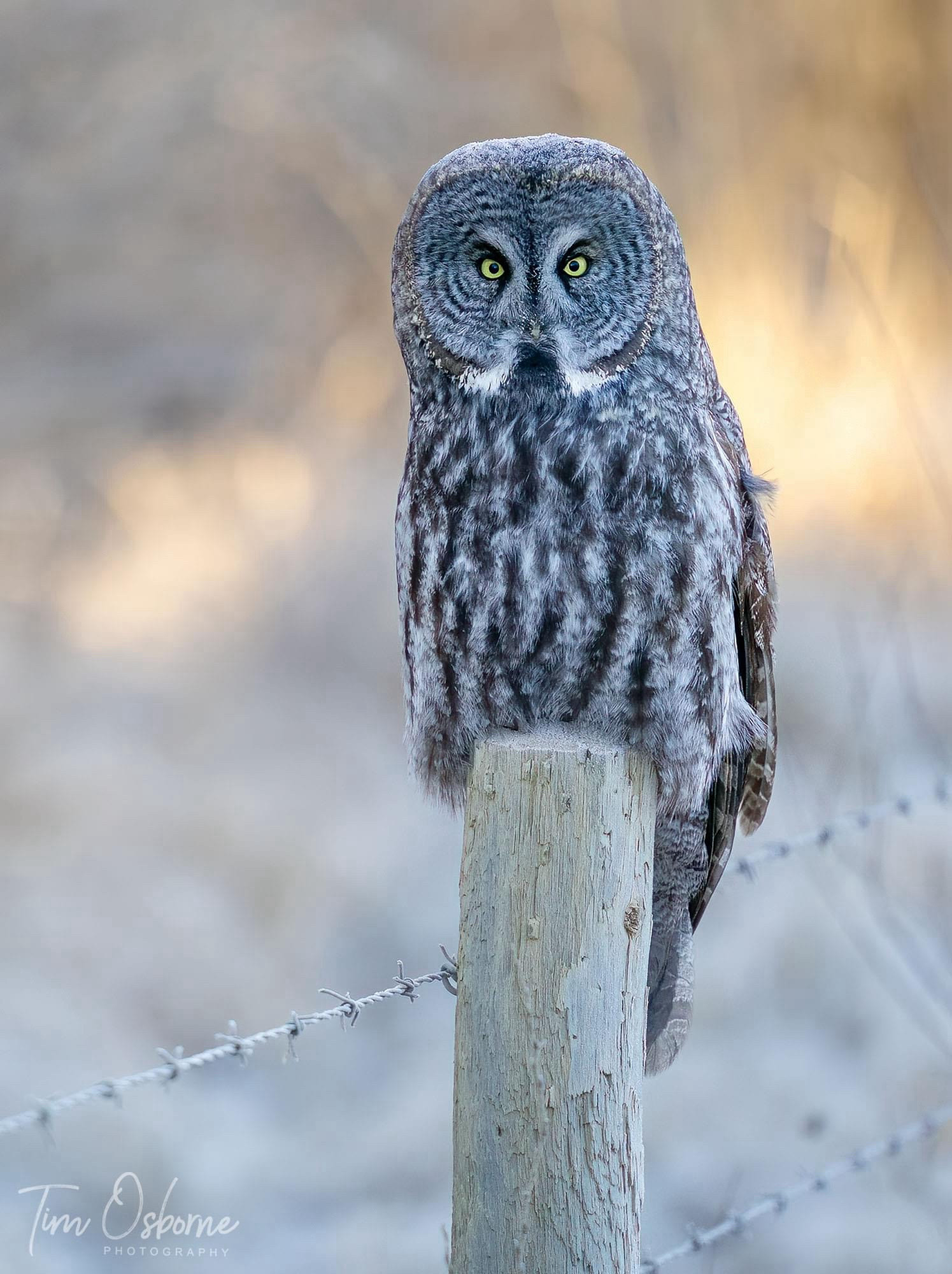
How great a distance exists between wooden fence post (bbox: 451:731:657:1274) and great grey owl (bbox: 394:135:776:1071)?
1.08ft

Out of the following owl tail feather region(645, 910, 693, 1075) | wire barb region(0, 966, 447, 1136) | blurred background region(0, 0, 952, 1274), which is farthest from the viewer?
blurred background region(0, 0, 952, 1274)

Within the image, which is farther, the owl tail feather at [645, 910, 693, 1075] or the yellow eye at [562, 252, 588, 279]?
the owl tail feather at [645, 910, 693, 1075]

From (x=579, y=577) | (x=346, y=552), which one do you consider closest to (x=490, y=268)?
(x=579, y=577)

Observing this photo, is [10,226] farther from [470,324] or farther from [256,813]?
[470,324]

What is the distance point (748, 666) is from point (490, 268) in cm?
63

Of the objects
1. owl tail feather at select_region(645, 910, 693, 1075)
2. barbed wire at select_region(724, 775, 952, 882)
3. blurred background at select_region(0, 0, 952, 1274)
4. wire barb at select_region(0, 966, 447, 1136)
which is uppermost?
blurred background at select_region(0, 0, 952, 1274)

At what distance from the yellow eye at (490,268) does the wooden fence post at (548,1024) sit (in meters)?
0.61

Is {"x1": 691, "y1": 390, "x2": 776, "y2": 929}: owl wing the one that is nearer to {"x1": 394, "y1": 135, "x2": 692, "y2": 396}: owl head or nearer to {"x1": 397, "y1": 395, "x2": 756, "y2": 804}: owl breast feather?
{"x1": 397, "y1": 395, "x2": 756, "y2": 804}: owl breast feather

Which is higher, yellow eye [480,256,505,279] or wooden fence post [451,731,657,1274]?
yellow eye [480,256,505,279]

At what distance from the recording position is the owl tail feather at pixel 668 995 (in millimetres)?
1829

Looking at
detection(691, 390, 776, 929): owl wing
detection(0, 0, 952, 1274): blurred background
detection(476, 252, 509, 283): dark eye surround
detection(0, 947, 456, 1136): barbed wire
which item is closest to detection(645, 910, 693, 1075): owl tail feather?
detection(691, 390, 776, 929): owl wing

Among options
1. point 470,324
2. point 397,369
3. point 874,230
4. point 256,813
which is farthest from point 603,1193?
point 874,230

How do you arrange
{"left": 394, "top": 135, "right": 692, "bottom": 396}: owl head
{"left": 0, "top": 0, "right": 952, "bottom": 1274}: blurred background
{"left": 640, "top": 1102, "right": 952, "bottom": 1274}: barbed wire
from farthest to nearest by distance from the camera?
{"left": 0, "top": 0, "right": 952, "bottom": 1274}: blurred background
{"left": 640, "top": 1102, "right": 952, "bottom": 1274}: barbed wire
{"left": 394, "top": 135, "right": 692, "bottom": 396}: owl head

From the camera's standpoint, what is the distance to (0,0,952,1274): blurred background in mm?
3545
